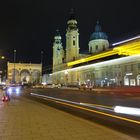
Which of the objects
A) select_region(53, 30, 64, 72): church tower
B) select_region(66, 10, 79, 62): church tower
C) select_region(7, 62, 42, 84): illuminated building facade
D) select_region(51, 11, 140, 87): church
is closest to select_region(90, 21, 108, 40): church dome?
select_region(51, 11, 140, 87): church

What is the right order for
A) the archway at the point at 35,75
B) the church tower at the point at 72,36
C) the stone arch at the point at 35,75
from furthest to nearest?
the stone arch at the point at 35,75 < the archway at the point at 35,75 < the church tower at the point at 72,36

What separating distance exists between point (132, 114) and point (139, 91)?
22393mm

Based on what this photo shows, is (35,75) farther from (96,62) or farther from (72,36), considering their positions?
(96,62)

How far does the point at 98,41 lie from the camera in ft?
434

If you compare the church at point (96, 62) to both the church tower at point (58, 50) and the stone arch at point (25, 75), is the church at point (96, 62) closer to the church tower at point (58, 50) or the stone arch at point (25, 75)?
the church tower at point (58, 50)

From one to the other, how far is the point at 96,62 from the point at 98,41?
32799 mm

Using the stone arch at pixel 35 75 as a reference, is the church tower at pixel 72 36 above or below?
above

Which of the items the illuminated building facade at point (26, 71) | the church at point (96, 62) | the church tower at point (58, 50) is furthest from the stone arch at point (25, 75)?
the church tower at point (58, 50)

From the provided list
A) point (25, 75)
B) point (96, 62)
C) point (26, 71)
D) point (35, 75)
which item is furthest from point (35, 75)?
point (96, 62)

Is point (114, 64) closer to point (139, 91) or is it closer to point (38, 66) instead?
point (139, 91)

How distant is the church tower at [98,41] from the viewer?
13212cm

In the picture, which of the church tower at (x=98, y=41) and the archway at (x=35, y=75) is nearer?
the church tower at (x=98, y=41)

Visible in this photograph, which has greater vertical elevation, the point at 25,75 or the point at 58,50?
the point at 58,50

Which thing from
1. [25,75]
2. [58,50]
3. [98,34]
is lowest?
[25,75]
